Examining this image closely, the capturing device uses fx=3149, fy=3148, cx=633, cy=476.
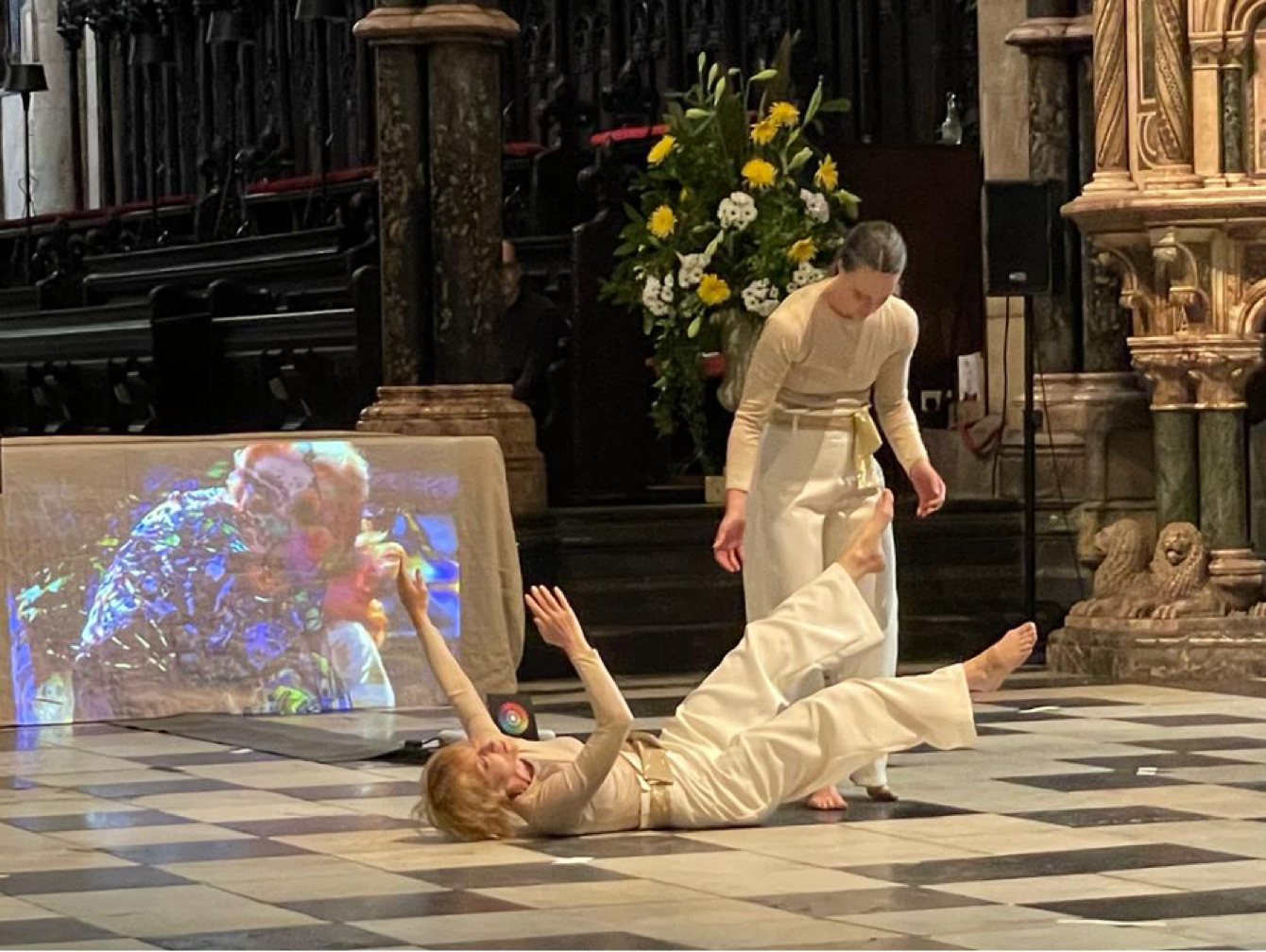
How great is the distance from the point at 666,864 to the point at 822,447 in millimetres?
1690

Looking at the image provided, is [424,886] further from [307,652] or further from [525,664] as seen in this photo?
[525,664]

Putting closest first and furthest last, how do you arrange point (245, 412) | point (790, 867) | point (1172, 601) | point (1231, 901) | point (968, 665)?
point (1231, 901)
point (790, 867)
point (968, 665)
point (1172, 601)
point (245, 412)

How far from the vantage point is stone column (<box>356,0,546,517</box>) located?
1252 centimetres

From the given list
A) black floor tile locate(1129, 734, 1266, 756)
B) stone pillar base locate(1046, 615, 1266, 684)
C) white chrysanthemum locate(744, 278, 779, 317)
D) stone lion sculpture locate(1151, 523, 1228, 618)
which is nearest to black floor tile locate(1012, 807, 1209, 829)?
black floor tile locate(1129, 734, 1266, 756)

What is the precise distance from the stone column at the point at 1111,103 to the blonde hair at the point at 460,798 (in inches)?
218

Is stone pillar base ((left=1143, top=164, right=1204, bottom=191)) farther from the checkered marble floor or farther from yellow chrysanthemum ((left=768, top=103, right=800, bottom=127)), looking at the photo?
the checkered marble floor

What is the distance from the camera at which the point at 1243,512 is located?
12.0 metres

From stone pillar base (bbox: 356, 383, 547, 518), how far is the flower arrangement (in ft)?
1.85

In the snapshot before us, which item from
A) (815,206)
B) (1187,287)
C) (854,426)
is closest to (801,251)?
(815,206)

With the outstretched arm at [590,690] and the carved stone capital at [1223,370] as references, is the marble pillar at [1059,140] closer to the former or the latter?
the carved stone capital at [1223,370]

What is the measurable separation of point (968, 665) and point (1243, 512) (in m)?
5.04

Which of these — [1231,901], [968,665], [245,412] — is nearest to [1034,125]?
[245,412]

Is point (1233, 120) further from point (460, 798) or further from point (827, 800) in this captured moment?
point (460, 798)

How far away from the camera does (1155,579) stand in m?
12.0
